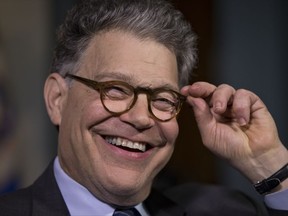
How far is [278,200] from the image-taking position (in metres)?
1.66

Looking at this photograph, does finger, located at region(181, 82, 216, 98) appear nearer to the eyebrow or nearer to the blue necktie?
the eyebrow

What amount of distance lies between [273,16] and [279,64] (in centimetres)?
32

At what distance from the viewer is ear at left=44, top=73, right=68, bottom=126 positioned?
1.68 meters

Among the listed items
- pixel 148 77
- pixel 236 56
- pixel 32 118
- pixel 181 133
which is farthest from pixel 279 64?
pixel 148 77

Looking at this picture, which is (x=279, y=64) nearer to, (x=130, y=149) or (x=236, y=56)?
(x=236, y=56)

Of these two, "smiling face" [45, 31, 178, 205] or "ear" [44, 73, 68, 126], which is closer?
"smiling face" [45, 31, 178, 205]

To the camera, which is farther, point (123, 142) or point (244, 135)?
point (244, 135)

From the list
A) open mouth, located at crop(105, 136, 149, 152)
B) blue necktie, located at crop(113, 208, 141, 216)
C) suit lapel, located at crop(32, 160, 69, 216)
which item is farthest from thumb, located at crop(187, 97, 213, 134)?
suit lapel, located at crop(32, 160, 69, 216)

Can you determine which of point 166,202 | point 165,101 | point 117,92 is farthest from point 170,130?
point 166,202

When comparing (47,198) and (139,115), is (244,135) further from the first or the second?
(47,198)

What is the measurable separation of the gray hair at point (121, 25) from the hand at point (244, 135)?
0.15 meters

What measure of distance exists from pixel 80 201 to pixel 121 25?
57 centimetres

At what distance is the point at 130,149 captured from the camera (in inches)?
62.6

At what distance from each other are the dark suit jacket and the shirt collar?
1.0 inches
